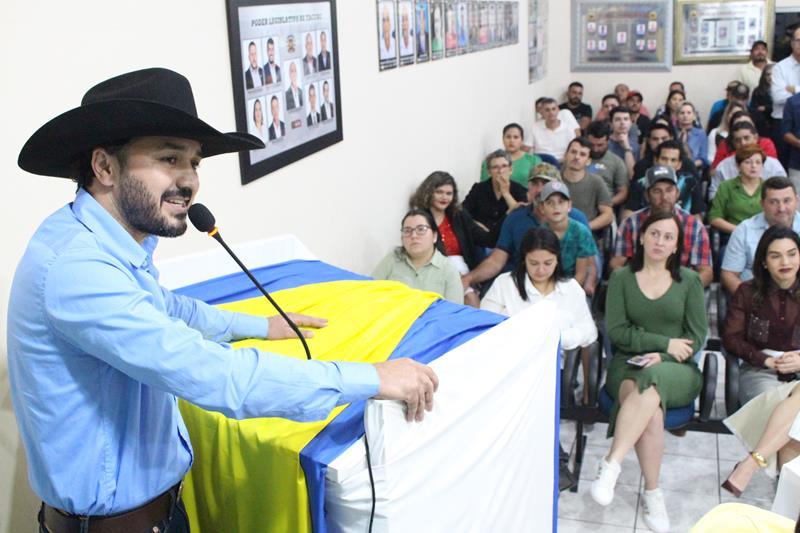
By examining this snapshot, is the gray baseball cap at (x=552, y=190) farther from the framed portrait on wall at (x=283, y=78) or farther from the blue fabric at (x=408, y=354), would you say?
the blue fabric at (x=408, y=354)

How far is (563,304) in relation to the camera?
3.60 m

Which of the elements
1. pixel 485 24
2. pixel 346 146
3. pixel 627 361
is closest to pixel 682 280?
pixel 627 361

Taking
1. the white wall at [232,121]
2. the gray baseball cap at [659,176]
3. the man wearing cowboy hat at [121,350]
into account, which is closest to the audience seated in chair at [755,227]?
the gray baseball cap at [659,176]

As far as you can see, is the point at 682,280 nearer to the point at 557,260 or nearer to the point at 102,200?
the point at 557,260

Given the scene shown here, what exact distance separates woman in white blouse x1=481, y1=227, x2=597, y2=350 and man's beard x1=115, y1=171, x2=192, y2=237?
2.40 meters

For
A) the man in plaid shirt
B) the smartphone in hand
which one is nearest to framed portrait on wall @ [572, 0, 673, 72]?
the man in plaid shirt

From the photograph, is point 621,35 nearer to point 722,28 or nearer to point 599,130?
point 722,28

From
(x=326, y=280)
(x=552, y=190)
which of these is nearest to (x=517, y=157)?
(x=552, y=190)

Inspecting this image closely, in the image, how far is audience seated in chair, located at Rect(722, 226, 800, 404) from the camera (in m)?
3.36

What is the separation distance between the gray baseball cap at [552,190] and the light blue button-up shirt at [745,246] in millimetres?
897

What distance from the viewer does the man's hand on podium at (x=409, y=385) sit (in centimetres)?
139

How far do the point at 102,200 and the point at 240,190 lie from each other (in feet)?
5.16

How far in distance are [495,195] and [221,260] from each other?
304 centimetres

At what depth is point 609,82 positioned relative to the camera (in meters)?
9.55
